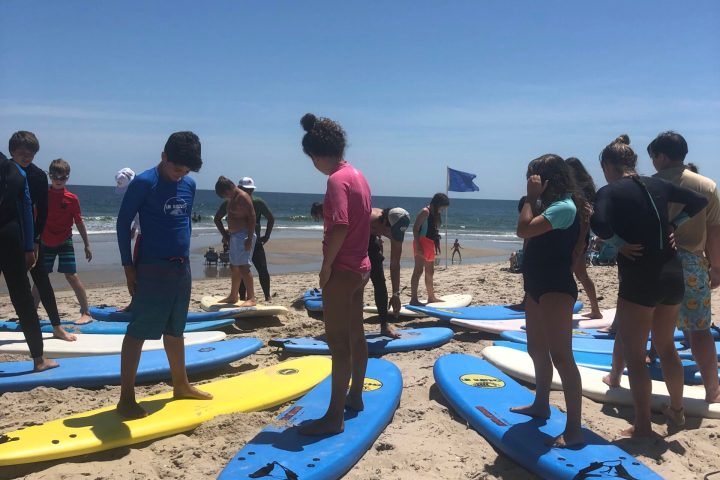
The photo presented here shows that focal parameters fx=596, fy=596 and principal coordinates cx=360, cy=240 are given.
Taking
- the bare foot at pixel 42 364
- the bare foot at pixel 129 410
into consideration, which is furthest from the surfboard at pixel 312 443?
the bare foot at pixel 42 364

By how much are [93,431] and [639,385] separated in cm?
307

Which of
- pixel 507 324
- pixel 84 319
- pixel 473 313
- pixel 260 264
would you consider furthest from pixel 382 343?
pixel 84 319

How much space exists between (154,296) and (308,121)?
1349mm

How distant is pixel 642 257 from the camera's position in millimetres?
3285

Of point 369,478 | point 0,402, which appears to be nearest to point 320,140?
point 369,478

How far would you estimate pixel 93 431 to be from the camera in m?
3.28

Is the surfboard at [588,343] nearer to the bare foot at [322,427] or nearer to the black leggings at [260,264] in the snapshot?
the bare foot at [322,427]

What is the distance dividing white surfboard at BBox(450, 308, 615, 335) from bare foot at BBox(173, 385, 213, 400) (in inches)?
133

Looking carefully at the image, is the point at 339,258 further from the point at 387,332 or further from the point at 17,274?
the point at 387,332

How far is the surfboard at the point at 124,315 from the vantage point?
6838 millimetres

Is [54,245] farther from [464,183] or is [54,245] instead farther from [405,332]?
[464,183]

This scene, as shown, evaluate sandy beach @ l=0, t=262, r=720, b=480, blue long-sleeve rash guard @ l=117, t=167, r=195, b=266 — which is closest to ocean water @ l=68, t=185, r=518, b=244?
sandy beach @ l=0, t=262, r=720, b=480

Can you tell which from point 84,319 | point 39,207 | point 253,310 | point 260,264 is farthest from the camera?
point 260,264

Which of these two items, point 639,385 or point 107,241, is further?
point 107,241
